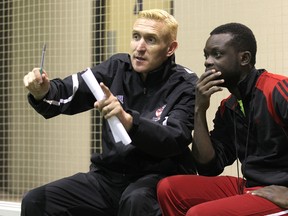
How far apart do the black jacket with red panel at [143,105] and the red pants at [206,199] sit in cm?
13

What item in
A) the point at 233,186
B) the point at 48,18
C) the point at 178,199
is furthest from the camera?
the point at 48,18

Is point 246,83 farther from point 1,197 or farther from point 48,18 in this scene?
point 1,197

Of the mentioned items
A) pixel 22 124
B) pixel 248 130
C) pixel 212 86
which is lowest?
pixel 22 124

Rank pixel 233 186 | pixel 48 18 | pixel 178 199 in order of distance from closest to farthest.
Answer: pixel 178 199 → pixel 233 186 → pixel 48 18

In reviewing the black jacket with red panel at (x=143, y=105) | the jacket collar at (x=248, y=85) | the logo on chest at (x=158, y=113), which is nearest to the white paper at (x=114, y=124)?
the black jacket with red panel at (x=143, y=105)

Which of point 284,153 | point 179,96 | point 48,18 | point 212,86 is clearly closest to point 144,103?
point 179,96

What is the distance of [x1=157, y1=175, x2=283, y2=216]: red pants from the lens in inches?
56.5

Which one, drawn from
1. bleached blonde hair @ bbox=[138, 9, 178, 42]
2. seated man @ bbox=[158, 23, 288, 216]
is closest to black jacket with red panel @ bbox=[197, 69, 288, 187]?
seated man @ bbox=[158, 23, 288, 216]

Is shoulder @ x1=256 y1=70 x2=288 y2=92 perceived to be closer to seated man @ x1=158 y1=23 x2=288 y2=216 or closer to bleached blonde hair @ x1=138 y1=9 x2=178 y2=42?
seated man @ x1=158 y1=23 x2=288 y2=216

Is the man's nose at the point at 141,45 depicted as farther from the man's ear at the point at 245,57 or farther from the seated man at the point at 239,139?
the man's ear at the point at 245,57

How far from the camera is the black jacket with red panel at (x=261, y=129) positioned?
61.6 inches

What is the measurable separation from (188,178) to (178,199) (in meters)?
0.09

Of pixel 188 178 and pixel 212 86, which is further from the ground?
pixel 212 86

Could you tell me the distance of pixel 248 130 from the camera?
65.6 inches
